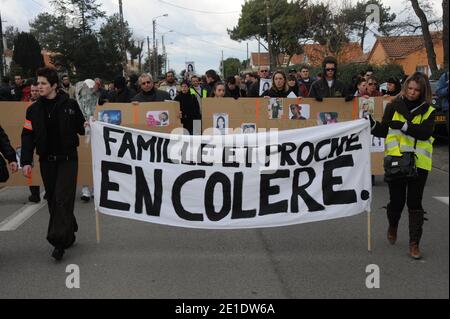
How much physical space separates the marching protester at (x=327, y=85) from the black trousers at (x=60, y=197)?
4.26 m

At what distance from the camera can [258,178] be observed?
5164 mm

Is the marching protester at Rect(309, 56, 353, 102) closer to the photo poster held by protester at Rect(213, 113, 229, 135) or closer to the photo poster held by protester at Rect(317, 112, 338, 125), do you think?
the photo poster held by protester at Rect(317, 112, 338, 125)

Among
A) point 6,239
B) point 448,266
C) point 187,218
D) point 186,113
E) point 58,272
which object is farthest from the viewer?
point 186,113

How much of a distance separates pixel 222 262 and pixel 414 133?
2.23m

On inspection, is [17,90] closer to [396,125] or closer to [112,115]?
[112,115]

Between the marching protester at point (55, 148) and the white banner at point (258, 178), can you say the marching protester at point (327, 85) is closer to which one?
the white banner at point (258, 178)

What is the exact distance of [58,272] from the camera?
4.71 meters

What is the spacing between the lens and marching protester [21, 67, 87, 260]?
505cm

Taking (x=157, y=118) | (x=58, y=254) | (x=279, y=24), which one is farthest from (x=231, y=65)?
(x=58, y=254)

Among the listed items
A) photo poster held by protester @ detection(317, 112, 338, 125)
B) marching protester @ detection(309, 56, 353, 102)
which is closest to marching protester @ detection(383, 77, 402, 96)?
marching protester @ detection(309, 56, 353, 102)
